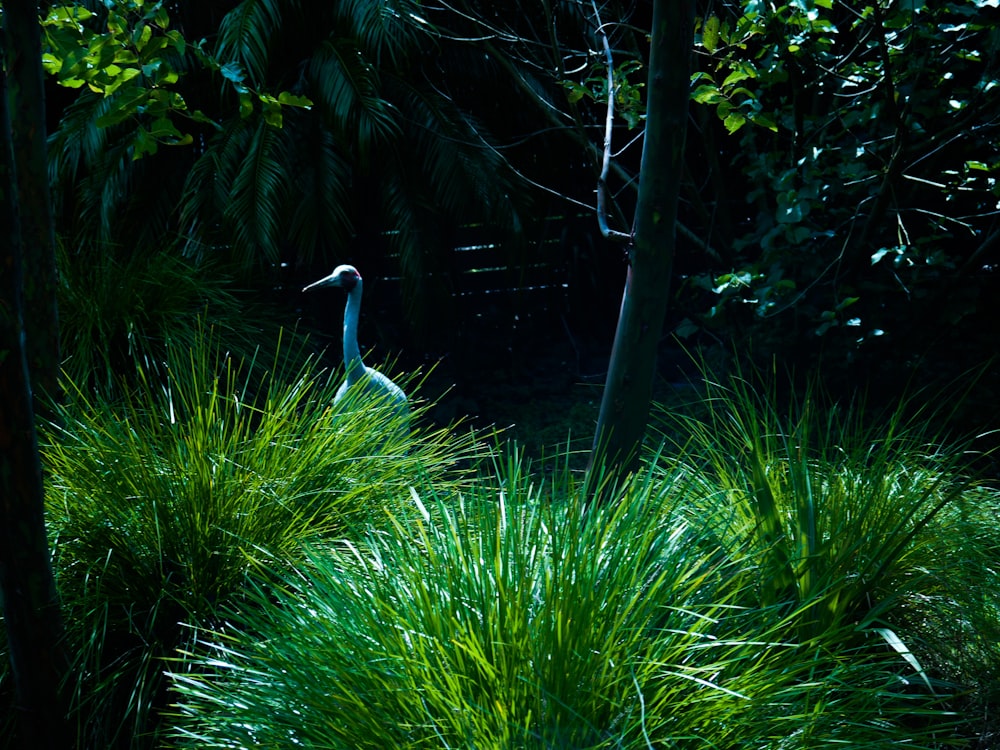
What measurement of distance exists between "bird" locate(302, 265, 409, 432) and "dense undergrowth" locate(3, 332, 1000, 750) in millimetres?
267

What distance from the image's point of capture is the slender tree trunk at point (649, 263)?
3.30 metres

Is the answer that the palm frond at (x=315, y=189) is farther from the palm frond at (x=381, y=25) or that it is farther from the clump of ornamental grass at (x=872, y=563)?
the clump of ornamental grass at (x=872, y=563)

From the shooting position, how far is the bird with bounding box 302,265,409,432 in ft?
12.7

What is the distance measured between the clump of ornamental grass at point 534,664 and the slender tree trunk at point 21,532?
43 cm

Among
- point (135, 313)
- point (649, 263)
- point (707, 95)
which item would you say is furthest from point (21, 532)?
point (135, 313)

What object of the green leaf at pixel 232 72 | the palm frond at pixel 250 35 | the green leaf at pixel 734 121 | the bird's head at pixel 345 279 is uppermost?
the palm frond at pixel 250 35

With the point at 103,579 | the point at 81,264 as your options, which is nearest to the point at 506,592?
the point at 103,579

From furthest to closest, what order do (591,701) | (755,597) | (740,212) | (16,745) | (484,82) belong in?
(740,212) → (484,82) → (16,745) → (755,597) → (591,701)

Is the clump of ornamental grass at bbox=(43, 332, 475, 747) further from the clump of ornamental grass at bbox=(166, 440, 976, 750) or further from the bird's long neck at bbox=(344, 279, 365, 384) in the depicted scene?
the bird's long neck at bbox=(344, 279, 365, 384)

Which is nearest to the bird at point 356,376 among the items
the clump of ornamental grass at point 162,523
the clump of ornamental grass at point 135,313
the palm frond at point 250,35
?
the clump of ornamental grass at point 135,313

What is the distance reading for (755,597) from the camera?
246 cm

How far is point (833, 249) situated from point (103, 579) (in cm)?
438

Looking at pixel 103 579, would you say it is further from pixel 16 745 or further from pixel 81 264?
pixel 81 264

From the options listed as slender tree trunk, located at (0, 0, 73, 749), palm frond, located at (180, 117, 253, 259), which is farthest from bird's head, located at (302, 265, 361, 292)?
slender tree trunk, located at (0, 0, 73, 749)
